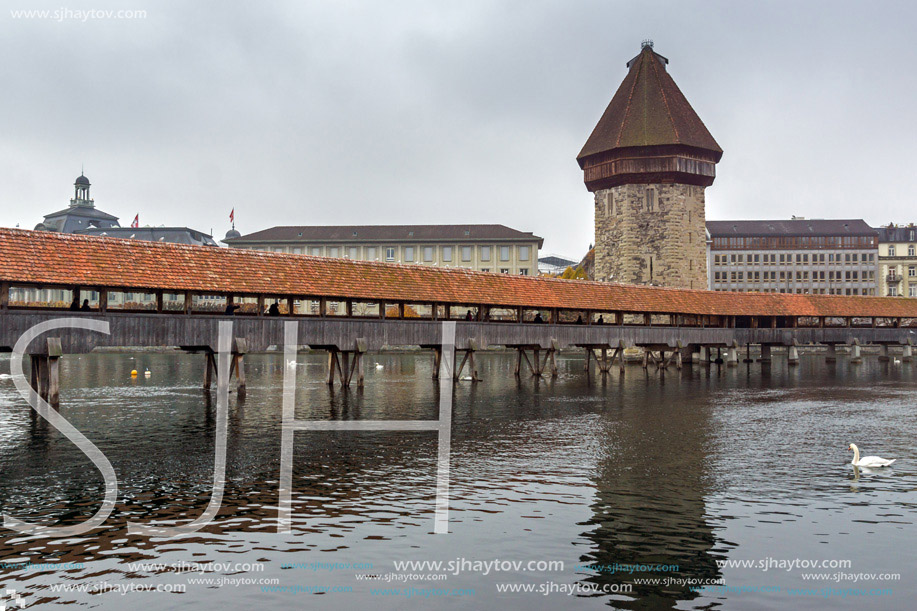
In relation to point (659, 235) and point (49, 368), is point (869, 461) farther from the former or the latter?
point (659, 235)

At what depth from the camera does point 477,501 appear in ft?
36.3

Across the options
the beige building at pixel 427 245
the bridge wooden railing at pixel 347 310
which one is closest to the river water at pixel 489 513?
the bridge wooden railing at pixel 347 310

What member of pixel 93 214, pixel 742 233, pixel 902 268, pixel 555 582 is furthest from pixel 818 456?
pixel 93 214

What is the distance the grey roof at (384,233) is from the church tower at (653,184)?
85.5 feet

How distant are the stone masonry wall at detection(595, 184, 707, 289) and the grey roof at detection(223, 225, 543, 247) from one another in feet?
87.2

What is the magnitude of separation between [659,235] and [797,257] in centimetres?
3963

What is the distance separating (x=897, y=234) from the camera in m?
85.3

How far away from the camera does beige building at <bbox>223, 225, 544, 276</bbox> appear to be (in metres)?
80.2

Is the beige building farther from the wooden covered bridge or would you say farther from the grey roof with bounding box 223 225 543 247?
the wooden covered bridge

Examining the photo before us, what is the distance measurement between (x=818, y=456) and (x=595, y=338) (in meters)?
20.1

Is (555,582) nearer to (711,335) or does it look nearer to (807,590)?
(807,590)

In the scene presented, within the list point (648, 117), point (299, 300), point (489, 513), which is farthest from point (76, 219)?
point (489, 513)

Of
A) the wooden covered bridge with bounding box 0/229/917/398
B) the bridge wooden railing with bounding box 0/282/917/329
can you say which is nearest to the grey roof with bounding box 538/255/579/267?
the bridge wooden railing with bounding box 0/282/917/329

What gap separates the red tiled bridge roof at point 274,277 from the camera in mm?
19750
